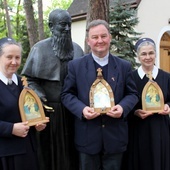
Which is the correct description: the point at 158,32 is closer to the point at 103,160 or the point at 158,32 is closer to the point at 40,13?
the point at 40,13

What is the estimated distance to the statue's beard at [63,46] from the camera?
3393 millimetres

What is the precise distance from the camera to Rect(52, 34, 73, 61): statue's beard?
11.1 ft

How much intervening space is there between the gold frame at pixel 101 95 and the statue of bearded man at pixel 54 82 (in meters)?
0.50

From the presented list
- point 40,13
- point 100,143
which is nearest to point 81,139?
point 100,143

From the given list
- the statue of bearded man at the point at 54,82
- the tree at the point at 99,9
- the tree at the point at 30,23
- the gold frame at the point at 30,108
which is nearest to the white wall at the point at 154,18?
the tree at the point at 30,23

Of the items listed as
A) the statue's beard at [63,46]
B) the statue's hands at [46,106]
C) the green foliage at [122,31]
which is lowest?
the statue's hands at [46,106]

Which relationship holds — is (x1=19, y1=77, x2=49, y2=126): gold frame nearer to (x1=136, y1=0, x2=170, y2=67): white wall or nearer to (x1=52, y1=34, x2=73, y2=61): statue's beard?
(x1=52, y1=34, x2=73, y2=61): statue's beard

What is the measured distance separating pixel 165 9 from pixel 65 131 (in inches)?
476

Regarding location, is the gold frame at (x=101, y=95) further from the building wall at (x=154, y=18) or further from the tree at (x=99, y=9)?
the building wall at (x=154, y=18)

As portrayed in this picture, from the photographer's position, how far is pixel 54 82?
11.3 feet

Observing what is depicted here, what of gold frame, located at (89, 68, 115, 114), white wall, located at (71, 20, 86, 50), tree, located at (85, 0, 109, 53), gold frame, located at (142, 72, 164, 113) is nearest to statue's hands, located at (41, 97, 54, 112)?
gold frame, located at (89, 68, 115, 114)

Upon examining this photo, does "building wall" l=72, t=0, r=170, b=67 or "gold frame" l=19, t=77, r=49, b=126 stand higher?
"building wall" l=72, t=0, r=170, b=67

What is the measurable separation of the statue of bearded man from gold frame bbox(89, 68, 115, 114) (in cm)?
50

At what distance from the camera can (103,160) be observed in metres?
3.30
